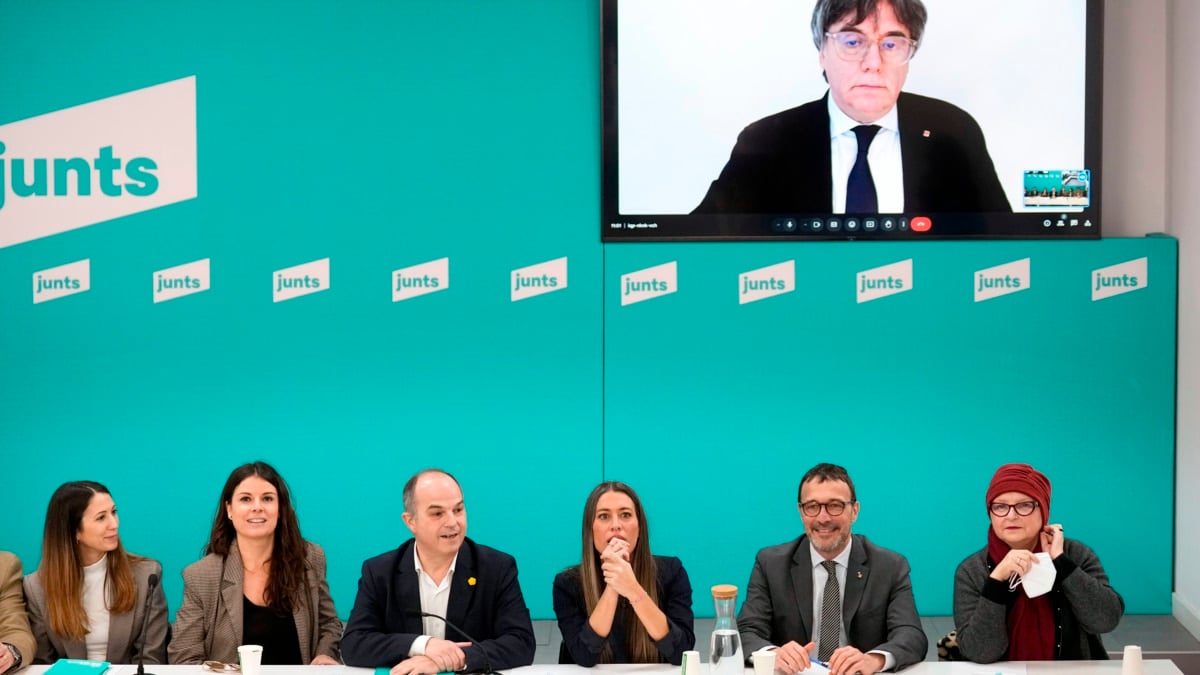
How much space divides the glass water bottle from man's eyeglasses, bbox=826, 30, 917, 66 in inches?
119

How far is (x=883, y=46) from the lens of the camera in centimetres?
559

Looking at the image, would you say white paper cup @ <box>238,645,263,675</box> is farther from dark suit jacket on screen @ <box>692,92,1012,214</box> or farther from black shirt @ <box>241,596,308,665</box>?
dark suit jacket on screen @ <box>692,92,1012,214</box>

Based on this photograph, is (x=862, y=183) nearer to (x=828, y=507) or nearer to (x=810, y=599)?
(x=828, y=507)

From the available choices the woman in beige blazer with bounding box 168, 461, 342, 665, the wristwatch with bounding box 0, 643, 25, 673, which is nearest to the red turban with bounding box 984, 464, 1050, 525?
the woman in beige blazer with bounding box 168, 461, 342, 665

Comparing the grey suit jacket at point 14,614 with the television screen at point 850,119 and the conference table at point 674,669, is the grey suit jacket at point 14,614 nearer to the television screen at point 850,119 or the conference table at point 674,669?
the conference table at point 674,669

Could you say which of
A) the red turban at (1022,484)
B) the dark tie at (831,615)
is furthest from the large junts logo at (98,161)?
the red turban at (1022,484)

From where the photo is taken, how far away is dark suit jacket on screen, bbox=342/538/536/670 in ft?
12.1

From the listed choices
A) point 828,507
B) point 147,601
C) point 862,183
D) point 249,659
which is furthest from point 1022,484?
point 147,601

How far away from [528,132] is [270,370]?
1.49 meters

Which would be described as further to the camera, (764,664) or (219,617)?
(219,617)

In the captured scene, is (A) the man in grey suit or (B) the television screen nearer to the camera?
(A) the man in grey suit

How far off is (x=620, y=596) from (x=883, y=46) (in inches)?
113

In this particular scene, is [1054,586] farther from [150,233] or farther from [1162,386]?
[150,233]

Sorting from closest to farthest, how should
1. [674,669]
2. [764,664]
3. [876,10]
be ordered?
[764,664]
[674,669]
[876,10]
